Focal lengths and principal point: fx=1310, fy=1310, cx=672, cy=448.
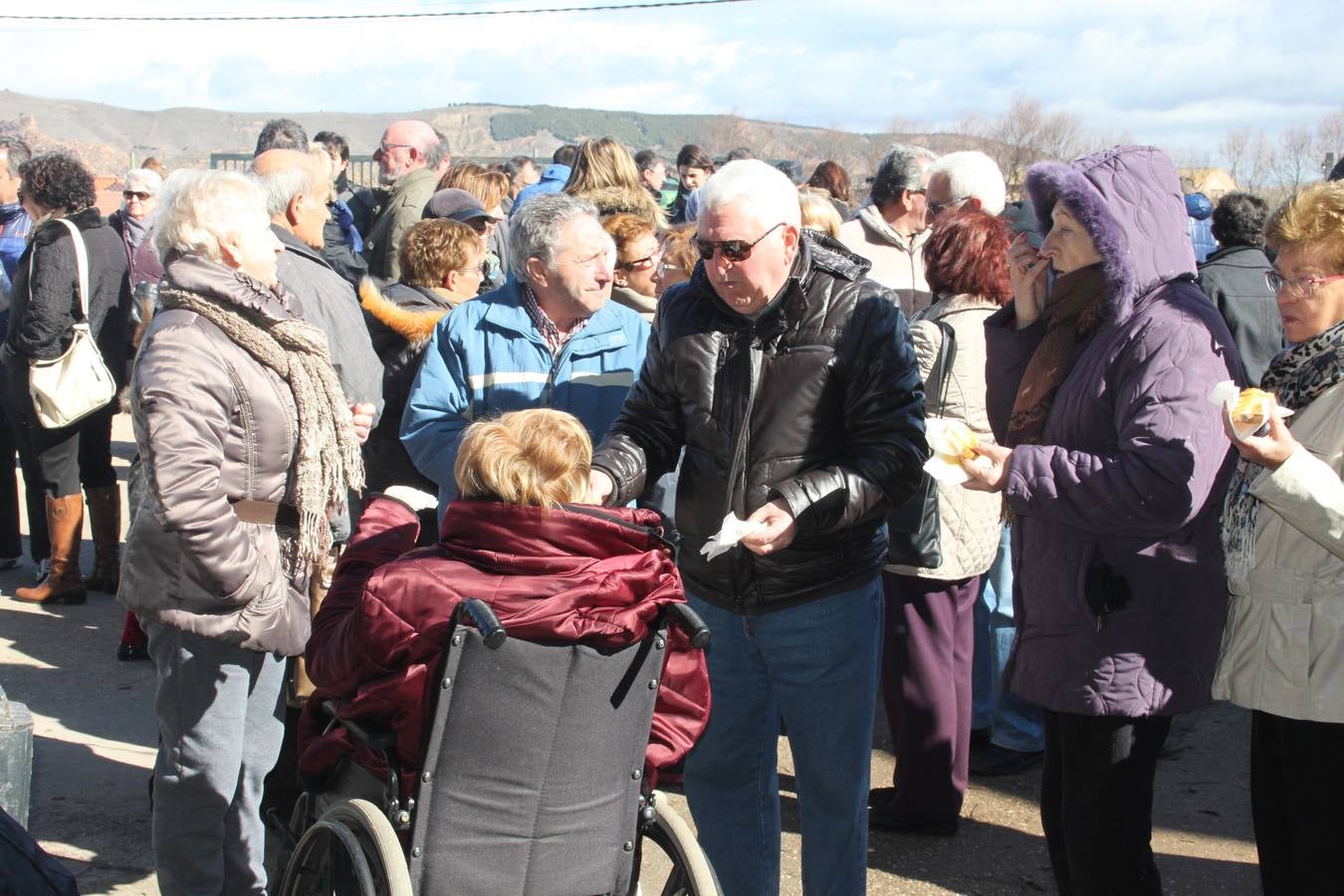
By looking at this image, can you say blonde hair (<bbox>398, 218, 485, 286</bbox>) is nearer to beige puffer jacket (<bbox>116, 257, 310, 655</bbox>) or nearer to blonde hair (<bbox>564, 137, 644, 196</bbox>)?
beige puffer jacket (<bbox>116, 257, 310, 655</bbox>)

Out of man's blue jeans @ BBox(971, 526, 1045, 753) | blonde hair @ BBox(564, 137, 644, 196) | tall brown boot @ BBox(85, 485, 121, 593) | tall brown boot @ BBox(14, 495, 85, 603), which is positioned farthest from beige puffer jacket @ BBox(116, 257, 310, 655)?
tall brown boot @ BBox(85, 485, 121, 593)

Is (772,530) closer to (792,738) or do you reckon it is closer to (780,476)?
(780,476)

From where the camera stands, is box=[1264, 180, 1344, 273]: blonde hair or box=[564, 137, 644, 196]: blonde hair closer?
box=[1264, 180, 1344, 273]: blonde hair

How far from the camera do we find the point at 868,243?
5605mm

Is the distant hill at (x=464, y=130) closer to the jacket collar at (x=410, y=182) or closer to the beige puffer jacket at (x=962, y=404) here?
the jacket collar at (x=410, y=182)

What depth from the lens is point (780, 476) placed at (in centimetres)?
295

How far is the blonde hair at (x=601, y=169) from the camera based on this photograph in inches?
246

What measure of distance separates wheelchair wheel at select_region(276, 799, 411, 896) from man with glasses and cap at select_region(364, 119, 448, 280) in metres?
3.94

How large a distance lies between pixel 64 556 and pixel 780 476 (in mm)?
4949

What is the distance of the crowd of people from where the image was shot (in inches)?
102

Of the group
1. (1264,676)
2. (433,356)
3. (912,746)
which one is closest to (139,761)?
(433,356)

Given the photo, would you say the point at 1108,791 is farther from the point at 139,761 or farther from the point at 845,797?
the point at 139,761

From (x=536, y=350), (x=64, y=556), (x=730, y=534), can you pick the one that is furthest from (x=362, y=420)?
(x=64, y=556)

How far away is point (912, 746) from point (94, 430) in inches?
181
